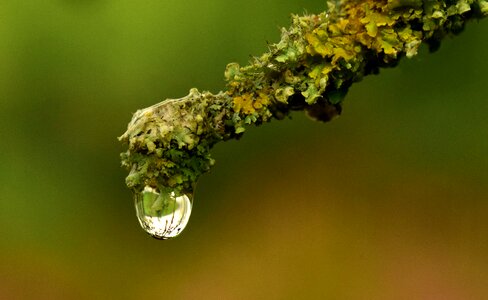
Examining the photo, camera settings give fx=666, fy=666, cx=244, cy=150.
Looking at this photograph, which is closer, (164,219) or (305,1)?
(164,219)

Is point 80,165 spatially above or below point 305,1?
below

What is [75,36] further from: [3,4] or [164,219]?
[164,219]

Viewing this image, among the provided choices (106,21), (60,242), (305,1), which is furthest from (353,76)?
(60,242)
